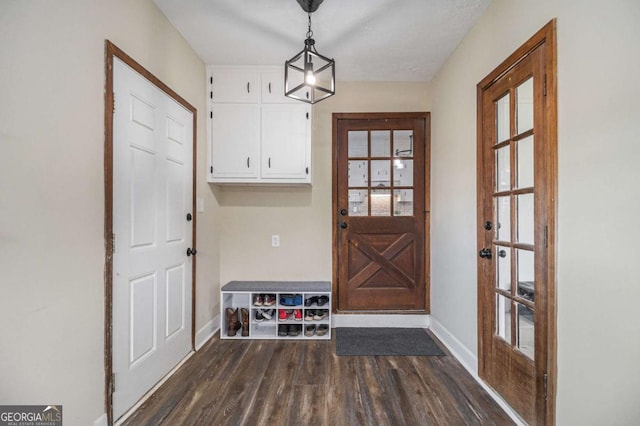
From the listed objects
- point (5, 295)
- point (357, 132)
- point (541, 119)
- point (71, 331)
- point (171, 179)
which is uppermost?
point (357, 132)

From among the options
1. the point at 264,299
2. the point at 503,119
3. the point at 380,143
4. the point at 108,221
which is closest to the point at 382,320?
the point at 264,299

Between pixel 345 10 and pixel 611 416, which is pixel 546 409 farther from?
pixel 345 10

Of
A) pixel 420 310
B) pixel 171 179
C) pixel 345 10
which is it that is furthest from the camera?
pixel 420 310

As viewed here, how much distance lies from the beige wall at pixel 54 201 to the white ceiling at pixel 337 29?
65cm

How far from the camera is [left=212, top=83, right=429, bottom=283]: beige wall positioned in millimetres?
3098

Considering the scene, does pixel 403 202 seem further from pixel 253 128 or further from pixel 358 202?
pixel 253 128

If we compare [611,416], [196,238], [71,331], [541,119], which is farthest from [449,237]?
[71,331]

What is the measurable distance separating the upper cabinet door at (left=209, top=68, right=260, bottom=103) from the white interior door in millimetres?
475

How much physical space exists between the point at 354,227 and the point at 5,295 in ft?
8.46

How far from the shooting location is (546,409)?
1.42 meters

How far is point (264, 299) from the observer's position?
285cm

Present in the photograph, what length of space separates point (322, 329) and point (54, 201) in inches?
91.3

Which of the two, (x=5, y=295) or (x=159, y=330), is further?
(x=159, y=330)

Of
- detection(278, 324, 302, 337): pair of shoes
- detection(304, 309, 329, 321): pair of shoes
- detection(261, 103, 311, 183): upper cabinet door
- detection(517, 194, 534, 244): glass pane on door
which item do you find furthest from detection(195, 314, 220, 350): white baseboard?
detection(517, 194, 534, 244): glass pane on door
